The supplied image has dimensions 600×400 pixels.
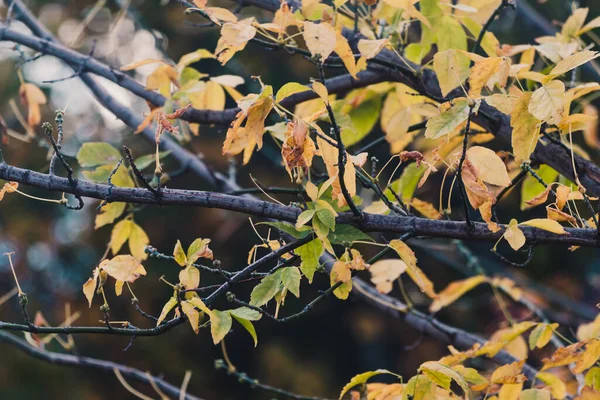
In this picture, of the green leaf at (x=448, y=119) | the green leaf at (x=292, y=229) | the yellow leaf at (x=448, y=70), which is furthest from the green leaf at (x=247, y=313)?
the yellow leaf at (x=448, y=70)

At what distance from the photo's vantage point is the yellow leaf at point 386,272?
3.98 ft

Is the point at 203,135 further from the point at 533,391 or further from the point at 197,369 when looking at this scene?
the point at 533,391

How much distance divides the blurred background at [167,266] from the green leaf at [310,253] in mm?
4423

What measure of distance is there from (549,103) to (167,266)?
16.9ft

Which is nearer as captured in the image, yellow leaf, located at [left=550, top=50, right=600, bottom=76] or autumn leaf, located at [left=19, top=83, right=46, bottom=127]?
yellow leaf, located at [left=550, top=50, right=600, bottom=76]

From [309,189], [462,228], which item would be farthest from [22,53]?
[462,228]

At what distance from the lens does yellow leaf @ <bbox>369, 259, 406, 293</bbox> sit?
1.21m

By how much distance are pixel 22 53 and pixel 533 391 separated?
1.31 meters

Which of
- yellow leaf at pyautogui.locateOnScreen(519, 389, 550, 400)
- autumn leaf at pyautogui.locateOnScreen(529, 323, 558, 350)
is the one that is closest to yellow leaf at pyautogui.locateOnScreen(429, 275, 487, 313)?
autumn leaf at pyautogui.locateOnScreen(529, 323, 558, 350)

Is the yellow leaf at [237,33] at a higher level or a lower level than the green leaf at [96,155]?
higher

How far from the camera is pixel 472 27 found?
1213 millimetres

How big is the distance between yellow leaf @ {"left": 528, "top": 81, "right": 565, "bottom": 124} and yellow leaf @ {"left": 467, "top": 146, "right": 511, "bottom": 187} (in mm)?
76

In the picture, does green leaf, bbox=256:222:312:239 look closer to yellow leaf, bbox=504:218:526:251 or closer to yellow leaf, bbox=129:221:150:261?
yellow leaf, bbox=504:218:526:251

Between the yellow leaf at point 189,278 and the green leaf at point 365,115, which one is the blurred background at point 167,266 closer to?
the green leaf at point 365,115
